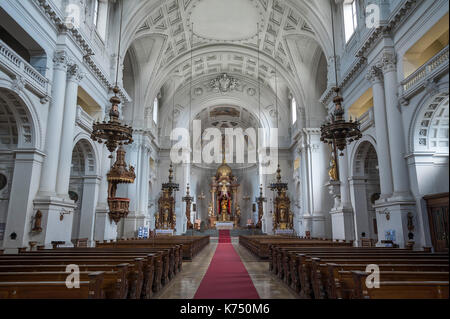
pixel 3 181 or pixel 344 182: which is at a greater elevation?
pixel 344 182

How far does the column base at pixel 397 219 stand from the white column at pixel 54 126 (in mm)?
9934

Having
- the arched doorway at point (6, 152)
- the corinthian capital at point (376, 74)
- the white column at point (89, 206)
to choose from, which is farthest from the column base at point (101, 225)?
the corinthian capital at point (376, 74)

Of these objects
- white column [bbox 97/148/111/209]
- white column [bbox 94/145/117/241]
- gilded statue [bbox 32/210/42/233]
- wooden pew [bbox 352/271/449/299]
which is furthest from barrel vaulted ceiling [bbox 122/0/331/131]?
wooden pew [bbox 352/271/449/299]

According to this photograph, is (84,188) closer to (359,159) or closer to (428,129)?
(359,159)

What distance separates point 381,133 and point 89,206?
1120 centimetres

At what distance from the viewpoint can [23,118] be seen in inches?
342

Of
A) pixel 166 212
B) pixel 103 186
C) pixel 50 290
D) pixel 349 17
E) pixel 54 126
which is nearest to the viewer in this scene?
pixel 50 290

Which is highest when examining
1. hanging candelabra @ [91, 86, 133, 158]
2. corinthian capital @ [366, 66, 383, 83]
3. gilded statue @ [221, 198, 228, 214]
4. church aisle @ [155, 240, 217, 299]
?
corinthian capital @ [366, 66, 383, 83]

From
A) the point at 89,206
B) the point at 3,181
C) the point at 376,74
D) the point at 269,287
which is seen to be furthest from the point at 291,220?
the point at 3,181

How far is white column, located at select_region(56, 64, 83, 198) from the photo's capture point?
9766mm

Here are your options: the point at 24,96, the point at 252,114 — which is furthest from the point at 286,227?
the point at 24,96

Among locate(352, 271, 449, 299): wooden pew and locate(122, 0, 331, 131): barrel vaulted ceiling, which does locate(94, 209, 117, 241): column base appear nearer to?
locate(122, 0, 331, 131): barrel vaulted ceiling

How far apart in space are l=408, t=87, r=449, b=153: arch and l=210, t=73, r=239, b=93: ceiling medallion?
17493mm

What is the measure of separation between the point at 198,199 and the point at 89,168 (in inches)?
680
